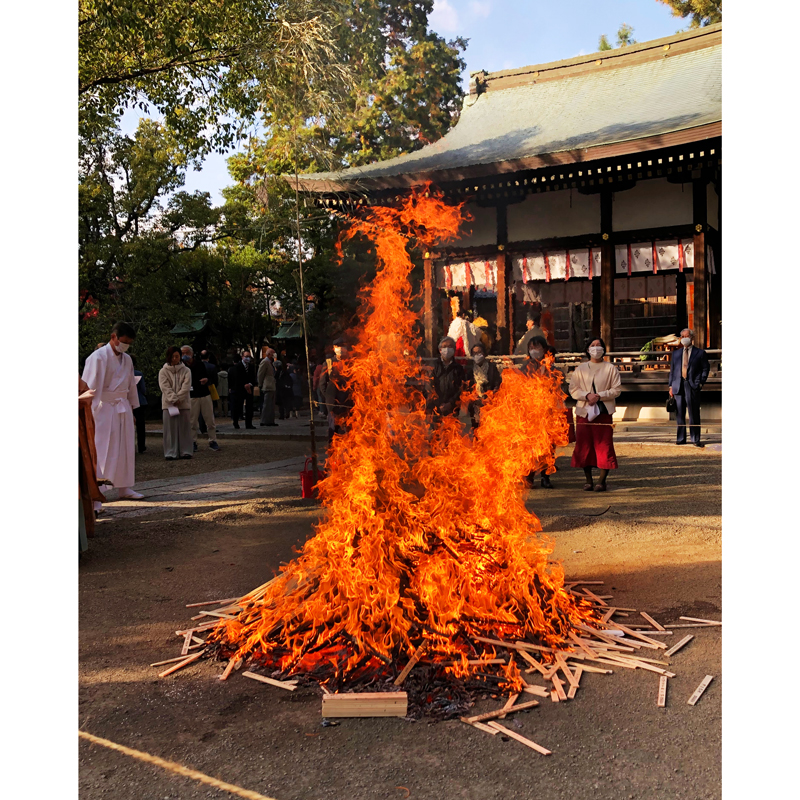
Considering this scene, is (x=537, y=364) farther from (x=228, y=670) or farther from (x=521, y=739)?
(x=521, y=739)

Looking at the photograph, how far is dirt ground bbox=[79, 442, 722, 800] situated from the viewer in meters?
2.48

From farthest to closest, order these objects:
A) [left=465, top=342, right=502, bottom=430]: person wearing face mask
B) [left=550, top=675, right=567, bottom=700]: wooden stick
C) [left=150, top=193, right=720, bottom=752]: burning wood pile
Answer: [left=465, top=342, right=502, bottom=430]: person wearing face mask, [left=150, top=193, right=720, bottom=752]: burning wood pile, [left=550, top=675, right=567, bottom=700]: wooden stick

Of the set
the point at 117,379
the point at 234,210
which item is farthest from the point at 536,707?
the point at 234,210

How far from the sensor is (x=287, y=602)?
3760 millimetres

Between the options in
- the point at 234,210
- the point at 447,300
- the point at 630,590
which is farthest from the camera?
the point at 234,210

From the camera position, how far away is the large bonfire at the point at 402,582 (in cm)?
332

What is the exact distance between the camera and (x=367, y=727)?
287cm

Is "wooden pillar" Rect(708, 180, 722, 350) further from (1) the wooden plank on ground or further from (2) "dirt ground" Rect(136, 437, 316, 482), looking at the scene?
(1) the wooden plank on ground

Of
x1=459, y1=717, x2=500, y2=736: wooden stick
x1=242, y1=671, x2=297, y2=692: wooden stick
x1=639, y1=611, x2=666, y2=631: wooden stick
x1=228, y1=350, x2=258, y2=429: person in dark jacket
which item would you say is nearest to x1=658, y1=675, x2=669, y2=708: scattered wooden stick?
x1=639, y1=611, x2=666, y2=631: wooden stick

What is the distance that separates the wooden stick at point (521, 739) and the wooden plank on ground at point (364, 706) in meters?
0.39

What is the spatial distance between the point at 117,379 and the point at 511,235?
1005cm

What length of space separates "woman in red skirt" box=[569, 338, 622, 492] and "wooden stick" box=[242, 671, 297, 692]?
523 cm

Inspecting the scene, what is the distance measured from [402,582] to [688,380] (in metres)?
9.11

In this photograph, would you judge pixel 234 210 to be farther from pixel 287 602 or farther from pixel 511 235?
pixel 287 602
